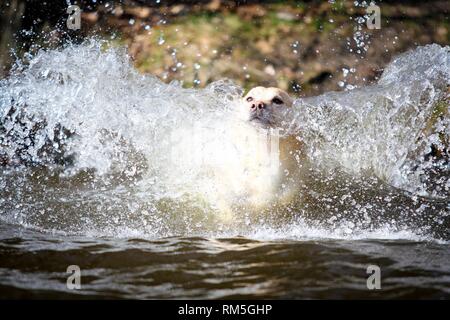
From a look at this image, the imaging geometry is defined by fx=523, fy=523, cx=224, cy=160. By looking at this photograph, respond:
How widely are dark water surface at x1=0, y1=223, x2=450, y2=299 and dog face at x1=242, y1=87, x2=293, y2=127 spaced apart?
1659 millimetres

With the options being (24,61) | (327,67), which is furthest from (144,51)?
(327,67)

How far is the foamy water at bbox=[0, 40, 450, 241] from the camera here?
4410 mm

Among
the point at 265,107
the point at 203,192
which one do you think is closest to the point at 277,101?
the point at 265,107

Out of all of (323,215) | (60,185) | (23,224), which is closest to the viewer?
(23,224)

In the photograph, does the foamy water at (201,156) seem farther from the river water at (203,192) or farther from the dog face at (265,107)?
the dog face at (265,107)

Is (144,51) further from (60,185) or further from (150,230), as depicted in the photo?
(150,230)

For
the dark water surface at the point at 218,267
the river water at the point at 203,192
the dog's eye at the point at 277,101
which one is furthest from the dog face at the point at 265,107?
the dark water surface at the point at 218,267

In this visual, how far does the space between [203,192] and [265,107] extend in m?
1.01

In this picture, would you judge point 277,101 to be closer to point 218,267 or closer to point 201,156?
point 201,156
